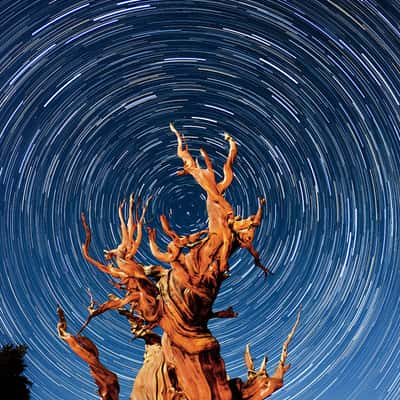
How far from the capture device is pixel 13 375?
12.1 m

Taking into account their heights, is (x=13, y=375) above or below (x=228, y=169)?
below

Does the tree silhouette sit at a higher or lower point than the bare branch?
lower

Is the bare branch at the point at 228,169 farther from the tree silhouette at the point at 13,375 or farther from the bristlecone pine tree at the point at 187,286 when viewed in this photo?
the tree silhouette at the point at 13,375

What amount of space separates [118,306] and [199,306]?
1.77 metres

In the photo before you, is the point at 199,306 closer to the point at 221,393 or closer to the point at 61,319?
the point at 221,393

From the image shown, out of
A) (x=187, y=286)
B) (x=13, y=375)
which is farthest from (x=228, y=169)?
(x=13, y=375)

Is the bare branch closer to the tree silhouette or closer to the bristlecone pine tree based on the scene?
the bristlecone pine tree

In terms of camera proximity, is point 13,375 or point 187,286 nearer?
point 187,286

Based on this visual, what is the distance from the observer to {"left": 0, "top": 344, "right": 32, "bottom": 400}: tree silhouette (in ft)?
38.6

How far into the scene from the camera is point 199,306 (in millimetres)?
9445

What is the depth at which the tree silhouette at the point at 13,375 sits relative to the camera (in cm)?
1177


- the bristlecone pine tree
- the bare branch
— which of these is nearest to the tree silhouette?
the bristlecone pine tree

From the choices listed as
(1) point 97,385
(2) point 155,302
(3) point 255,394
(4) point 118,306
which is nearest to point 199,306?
(2) point 155,302

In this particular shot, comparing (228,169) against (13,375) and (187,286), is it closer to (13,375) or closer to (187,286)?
(187,286)
